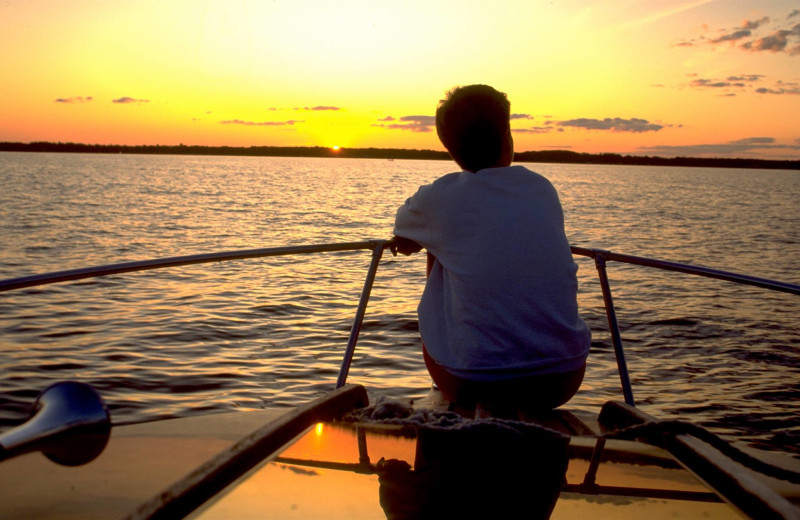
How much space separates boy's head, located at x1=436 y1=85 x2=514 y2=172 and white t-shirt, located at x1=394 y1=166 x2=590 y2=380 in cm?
11

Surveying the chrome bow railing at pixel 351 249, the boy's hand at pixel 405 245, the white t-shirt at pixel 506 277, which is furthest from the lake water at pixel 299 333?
the chrome bow railing at pixel 351 249

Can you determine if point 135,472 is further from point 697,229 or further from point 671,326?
point 697,229

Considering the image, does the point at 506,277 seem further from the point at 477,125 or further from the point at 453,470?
the point at 453,470

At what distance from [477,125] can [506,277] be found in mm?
562

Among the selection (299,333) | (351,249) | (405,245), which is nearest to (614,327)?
(405,245)

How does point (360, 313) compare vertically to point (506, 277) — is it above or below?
below

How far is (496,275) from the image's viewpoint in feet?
7.48

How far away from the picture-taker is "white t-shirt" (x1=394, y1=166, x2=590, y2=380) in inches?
89.7

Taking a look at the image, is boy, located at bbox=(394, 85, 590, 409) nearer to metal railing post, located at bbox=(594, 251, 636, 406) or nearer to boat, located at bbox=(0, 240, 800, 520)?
boat, located at bbox=(0, 240, 800, 520)

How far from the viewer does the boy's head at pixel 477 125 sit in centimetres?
245

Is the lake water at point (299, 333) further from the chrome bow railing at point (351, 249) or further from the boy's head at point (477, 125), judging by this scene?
the chrome bow railing at point (351, 249)

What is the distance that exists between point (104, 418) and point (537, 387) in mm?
1807

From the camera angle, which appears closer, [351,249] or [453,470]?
[453,470]

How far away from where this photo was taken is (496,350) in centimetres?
231
